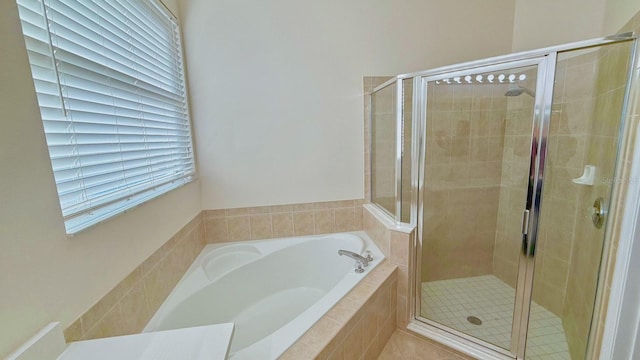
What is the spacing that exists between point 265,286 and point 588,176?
7.22 ft

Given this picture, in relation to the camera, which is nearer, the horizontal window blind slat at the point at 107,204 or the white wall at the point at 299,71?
the horizontal window blind slat at the point at 107,204

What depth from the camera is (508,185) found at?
6.80ft

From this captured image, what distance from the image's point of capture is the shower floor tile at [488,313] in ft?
5.17

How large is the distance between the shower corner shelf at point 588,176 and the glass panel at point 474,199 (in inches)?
11.2

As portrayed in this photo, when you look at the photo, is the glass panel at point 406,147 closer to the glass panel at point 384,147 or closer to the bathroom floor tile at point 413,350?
the glass panel at point 384,147

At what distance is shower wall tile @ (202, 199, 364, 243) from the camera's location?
215cm

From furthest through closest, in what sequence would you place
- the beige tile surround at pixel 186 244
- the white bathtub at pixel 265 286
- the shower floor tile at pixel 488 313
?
the shower floor tile at pixel 488 313
the white bathtub at pixel 265 286
the beige tile surround at pixel 186 244

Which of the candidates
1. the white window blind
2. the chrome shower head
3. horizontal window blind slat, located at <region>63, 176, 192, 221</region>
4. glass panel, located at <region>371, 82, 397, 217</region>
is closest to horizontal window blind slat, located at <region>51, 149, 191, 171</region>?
the white window blind

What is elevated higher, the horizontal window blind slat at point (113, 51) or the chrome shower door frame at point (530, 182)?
the horizontal window blind slat at point (113, 51)

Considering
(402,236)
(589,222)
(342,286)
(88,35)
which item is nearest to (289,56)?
(88,35)

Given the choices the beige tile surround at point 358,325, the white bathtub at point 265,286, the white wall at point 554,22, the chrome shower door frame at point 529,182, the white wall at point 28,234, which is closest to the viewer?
the white wall at point 28,234

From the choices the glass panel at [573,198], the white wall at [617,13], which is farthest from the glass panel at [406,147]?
the white wall at [617,13]

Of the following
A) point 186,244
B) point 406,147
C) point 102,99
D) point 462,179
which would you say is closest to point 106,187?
point 102,99

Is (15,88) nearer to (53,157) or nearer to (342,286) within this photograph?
(53,157)
